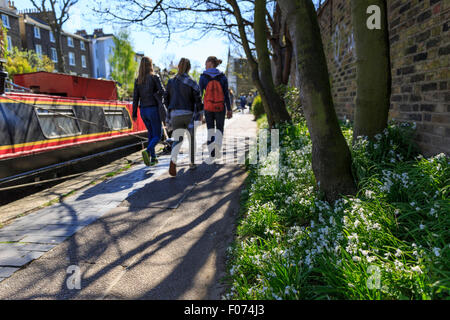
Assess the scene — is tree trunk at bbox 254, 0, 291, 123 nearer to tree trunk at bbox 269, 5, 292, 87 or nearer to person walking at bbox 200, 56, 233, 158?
person walking at bbox 200, 56, 233, 158

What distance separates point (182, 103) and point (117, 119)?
3.32 meters

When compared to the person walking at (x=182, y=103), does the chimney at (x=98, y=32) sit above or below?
above

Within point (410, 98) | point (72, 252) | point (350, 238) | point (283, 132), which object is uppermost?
point (410, 98)

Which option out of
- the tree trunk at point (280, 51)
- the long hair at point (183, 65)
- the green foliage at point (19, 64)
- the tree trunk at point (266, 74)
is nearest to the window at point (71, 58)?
Result: the green foliage at point (19, 64)

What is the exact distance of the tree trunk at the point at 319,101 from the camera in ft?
9.43

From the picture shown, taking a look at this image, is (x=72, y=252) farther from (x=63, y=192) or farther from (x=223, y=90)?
Answer: (x=223, y=90)

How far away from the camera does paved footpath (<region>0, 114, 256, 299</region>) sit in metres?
2.21

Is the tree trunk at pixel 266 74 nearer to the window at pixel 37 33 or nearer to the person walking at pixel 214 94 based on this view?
the person walking at pixel 214 94

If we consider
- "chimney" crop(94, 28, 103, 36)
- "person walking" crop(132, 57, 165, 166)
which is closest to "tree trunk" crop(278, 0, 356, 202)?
"person walking" crop(132, 57, 165, 166)

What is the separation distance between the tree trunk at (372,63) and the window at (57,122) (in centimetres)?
482

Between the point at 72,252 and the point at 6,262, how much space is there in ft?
1.68

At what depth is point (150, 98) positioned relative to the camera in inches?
227
